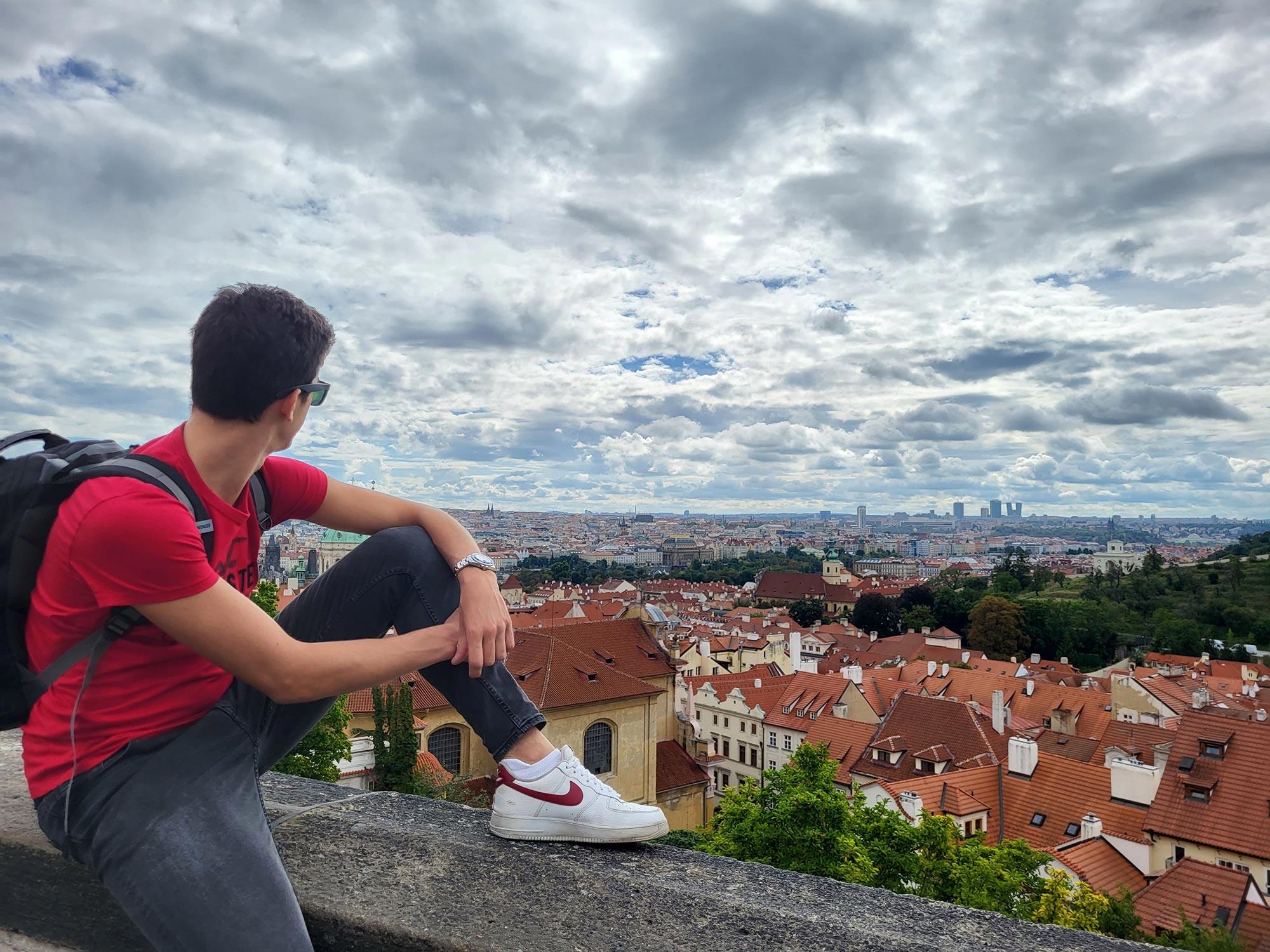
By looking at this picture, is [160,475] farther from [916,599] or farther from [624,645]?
[916,599]

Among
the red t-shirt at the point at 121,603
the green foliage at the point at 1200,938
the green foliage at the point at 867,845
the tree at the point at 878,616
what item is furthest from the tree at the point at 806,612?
the red t-shirt at the point at 121,603

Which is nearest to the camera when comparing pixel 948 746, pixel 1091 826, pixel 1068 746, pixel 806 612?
pixel 1091 826

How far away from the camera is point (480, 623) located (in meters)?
2.11

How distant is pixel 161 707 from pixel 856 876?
14.3 meters

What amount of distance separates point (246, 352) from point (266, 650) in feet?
2.11

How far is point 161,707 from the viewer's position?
1.82 meters

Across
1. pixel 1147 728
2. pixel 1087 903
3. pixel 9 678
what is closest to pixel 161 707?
pixel 9 678

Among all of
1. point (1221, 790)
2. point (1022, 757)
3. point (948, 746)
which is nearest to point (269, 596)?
point (1022, 757)

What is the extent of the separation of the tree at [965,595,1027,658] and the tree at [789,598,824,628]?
22.7 metres

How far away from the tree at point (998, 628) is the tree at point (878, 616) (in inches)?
463

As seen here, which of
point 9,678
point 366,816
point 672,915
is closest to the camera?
point 9,678

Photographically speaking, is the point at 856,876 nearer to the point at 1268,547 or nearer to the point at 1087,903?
the point at 1087,903

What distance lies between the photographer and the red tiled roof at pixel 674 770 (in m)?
27.2

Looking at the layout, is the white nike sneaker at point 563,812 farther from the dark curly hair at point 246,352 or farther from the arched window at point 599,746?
the arched window at point 599,746
